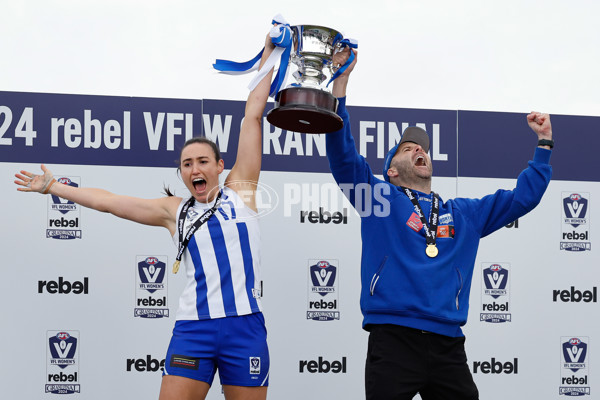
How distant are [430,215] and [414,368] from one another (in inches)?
25.3

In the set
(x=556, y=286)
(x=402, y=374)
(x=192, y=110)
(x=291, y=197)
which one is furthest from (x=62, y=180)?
(x=556, y=286)

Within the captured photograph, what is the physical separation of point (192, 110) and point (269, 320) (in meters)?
1.59

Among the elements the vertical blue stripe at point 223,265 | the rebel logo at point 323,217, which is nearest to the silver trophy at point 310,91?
the vertical blue stripe at point 223,265

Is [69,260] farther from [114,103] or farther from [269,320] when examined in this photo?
[269,320]

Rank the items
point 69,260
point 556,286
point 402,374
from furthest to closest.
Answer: point 556,286, point 69,260, point 402,374

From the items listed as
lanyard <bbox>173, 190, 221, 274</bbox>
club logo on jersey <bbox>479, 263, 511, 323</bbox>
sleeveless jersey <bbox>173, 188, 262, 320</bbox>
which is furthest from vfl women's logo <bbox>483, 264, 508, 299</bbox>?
lanyard <bbox>173, 190, 221, 274</bbox>

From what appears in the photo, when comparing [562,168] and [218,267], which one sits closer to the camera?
[218,267]

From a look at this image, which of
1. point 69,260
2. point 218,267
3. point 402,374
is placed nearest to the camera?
point 402,374

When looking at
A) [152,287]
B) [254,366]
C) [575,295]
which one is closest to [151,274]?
[152,287]

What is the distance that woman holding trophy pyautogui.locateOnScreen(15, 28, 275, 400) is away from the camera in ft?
8.29

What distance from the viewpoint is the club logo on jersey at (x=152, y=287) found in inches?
172

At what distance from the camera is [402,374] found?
7.97 feet

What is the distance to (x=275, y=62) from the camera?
2703 mm

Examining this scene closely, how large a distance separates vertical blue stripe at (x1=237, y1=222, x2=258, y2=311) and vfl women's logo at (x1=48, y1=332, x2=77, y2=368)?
221 cm
